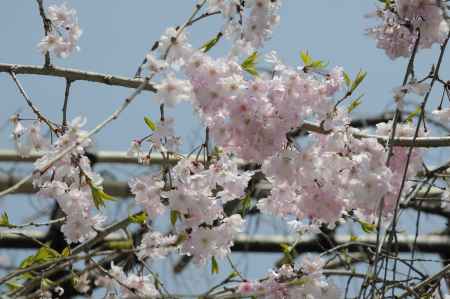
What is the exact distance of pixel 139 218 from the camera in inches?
94.9

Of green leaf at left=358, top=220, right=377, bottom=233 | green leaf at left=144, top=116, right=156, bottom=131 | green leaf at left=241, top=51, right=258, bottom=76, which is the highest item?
green leaf at left=241, top=51, right=258, bottom=76

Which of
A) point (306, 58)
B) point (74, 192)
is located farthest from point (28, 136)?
point (306, 58)

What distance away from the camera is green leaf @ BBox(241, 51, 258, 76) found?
237 cm

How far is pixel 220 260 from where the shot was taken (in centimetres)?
247

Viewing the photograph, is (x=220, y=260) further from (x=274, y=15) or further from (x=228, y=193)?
(x=274, y=15)

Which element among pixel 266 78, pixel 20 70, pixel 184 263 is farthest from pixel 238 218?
pixel 184 263

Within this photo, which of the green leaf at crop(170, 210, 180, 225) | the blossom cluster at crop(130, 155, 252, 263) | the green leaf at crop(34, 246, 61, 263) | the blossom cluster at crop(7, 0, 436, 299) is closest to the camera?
the blossom cluster at crop(7, 0, 436, 299)

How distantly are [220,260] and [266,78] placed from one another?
1.79 feet

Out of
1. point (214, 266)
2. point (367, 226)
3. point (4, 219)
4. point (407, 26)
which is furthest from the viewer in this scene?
point (367, 226)

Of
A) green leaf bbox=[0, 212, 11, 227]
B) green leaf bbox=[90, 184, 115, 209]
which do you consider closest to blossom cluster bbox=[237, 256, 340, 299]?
green leaf bbox=[90, 184, 115, 209]

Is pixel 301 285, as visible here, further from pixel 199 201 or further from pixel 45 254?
pixel 45 254

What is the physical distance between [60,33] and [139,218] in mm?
684

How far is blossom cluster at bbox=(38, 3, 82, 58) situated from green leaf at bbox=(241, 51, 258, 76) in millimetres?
608

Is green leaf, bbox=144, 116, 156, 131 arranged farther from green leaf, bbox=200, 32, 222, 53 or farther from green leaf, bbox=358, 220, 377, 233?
green leaf, bbox=358, 220, 377, 233
